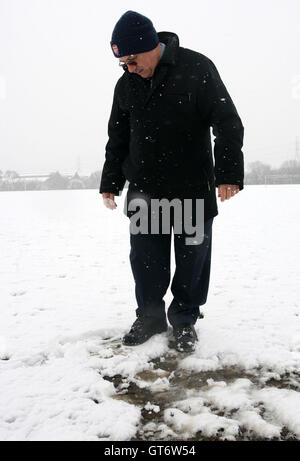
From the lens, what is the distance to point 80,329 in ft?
9.30

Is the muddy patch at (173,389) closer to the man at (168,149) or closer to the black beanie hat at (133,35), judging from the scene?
the man at (168,149)

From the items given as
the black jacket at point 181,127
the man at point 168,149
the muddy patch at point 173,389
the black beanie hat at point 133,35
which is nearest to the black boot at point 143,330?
the man at point 168,149

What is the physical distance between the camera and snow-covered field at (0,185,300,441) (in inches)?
67.6

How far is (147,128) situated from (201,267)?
38.5 inches

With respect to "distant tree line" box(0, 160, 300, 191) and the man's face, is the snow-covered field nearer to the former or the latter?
the man's face

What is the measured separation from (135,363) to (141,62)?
5.85ft

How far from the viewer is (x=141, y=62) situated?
89.6 inches

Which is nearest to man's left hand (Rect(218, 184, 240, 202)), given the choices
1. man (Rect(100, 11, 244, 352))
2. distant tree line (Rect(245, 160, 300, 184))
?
man (Rect(100, 11, 244, 352))

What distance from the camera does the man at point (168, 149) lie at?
7.58 feet

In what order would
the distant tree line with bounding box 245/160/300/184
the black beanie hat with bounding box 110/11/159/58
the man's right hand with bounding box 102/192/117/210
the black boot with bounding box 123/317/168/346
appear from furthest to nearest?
the distant tree line with bounding box 245/160/300/184
the man's right hand with bounding box 102/192/117/210
the black boot with bounding box 123/317/168/346
the black beanie hat with bounding box 110/11/159/58

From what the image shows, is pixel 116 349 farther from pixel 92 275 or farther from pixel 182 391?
pixel 92 275

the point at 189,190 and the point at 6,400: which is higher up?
the point at 189,190

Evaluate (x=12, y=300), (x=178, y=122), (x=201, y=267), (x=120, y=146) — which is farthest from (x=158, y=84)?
(x=12, y=300)

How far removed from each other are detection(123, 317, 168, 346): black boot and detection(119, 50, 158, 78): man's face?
1.60m
